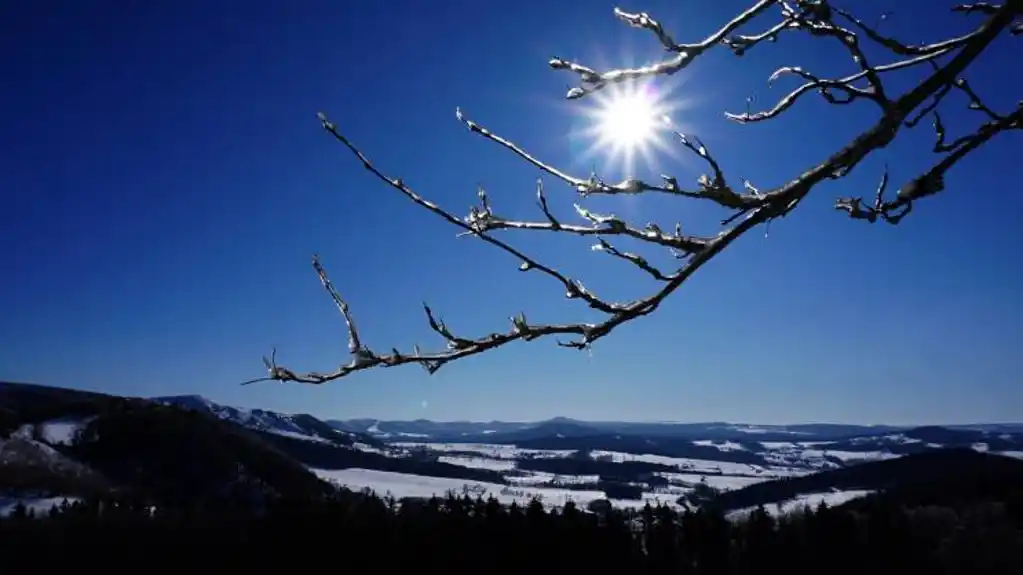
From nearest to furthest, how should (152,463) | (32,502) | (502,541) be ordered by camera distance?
(502,541), (32,502), (152,463)

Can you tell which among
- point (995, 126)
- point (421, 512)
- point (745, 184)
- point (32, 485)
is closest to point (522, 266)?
point (745, 184)

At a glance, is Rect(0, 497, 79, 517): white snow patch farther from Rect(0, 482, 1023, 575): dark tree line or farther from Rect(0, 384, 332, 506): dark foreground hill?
Rect(0, 482, 1023, 575): dark tree line

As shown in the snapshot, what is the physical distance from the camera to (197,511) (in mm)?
Answer: 95938

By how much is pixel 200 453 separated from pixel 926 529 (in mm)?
158394

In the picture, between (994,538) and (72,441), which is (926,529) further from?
(72,441)

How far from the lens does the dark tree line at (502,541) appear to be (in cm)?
6819

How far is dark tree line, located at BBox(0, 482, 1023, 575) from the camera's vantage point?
6819cm

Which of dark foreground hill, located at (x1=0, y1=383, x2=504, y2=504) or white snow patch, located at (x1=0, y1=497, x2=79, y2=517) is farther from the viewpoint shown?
dark foreground hill, located at (x1=0, y1=383, x2=504, y2=504)

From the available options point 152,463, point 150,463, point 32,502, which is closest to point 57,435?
point 150,463

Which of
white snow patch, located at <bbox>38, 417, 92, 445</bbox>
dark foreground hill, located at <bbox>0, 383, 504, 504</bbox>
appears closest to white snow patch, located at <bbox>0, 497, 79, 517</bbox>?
dark foreground hill, located at <bbox>0, 383, 504, 504</bbox>

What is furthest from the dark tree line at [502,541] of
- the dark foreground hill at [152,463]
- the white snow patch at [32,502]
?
the dark foreground hill at [152,463]

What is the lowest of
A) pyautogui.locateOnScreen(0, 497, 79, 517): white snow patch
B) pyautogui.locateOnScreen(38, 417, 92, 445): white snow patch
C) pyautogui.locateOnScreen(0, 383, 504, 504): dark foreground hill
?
pyautogui.locateOnScreen(0, 497, 79, 517): white snow patch

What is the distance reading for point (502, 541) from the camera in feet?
222

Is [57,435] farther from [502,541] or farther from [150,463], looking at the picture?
[502,541]
